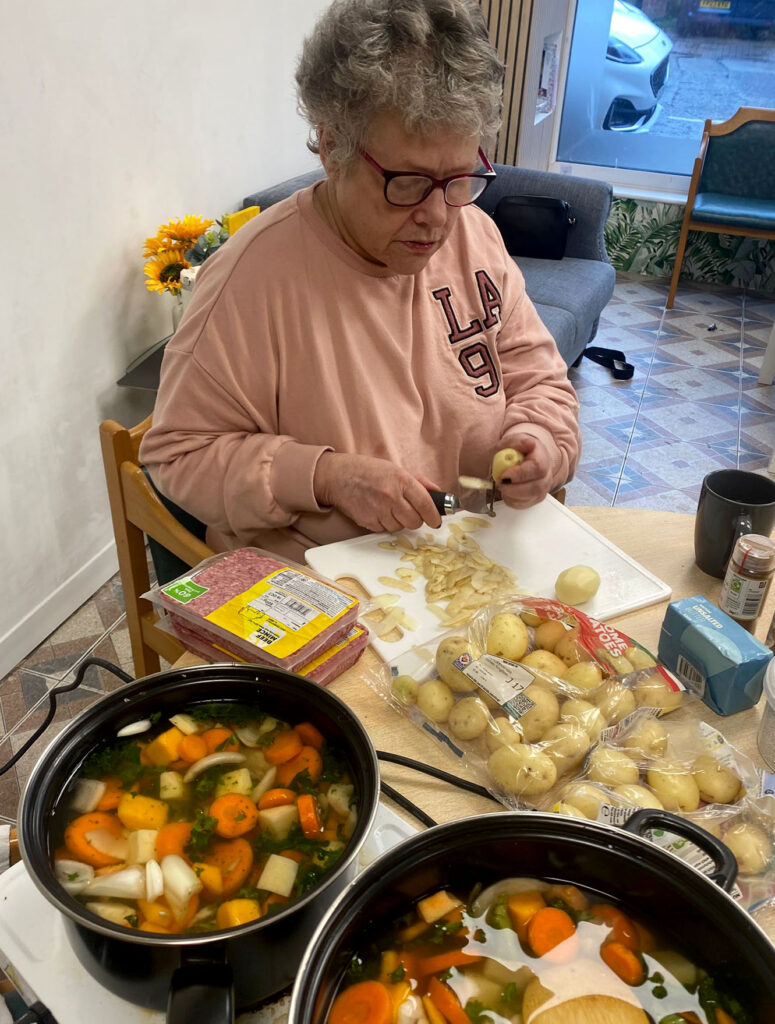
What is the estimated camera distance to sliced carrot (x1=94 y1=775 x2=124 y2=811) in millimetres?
699

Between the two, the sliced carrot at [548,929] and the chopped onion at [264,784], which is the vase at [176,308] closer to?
the chopped onion at [264,784]

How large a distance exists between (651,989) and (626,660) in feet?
1.23

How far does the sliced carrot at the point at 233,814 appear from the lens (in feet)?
2.28

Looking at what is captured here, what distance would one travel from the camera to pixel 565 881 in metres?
0.64

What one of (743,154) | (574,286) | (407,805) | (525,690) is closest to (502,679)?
(525,690)

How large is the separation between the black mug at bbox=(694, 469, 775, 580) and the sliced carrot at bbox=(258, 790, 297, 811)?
69 centimetres

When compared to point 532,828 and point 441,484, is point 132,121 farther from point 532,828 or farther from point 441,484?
point 532,828

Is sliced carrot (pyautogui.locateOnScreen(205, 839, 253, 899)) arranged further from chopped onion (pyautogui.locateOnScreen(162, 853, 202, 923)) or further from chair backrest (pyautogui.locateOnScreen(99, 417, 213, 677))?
chair backrest (pyautogui.locateOnScreen(99, 417, 213, 677))

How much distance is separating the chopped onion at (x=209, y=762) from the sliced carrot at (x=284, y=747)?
0.03 metres

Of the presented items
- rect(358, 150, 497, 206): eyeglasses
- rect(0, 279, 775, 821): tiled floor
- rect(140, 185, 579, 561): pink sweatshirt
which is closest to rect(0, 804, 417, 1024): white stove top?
rect(140, 185, 579, 561): pink sweatshirt

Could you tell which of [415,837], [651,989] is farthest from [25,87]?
[651,989]

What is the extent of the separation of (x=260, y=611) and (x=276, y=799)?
27 centimetres

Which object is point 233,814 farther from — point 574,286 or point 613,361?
point 613,361

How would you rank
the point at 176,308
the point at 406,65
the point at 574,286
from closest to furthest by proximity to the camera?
the point at 406,65 → the point at 176,308 → the point at 574,286
